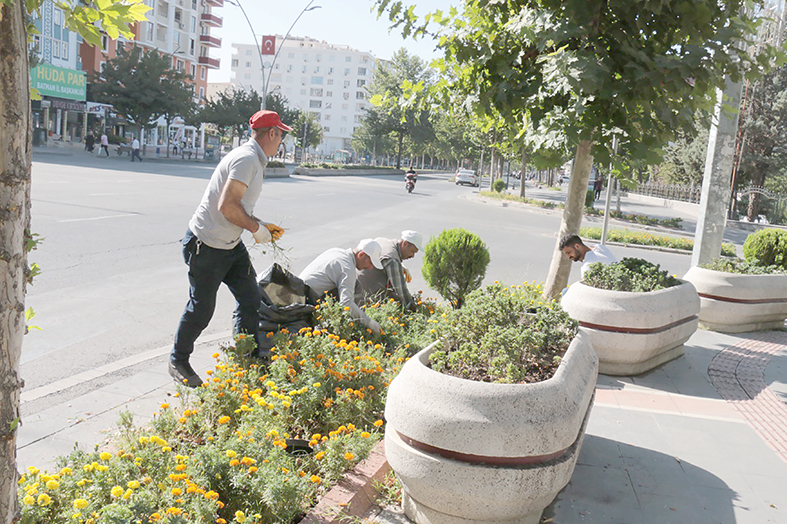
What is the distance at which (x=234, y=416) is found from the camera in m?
3.89

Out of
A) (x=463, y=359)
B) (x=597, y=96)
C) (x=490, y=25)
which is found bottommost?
(x=463, y=359)

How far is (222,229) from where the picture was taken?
4680 mm

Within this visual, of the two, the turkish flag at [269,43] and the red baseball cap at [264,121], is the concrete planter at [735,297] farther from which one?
the turkish flag at [269,43]

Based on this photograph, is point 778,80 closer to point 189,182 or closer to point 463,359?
point 189,182

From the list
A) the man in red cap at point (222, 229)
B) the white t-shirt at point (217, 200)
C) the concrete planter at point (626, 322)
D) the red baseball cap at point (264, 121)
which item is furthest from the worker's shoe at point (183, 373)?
the concrete planter at point (626, 322)

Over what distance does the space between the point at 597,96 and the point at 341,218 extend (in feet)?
43.4

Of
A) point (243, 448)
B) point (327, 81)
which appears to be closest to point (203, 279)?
point (243, 448)

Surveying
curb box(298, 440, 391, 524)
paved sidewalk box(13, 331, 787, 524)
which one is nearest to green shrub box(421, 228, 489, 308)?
paved sidewalk box(13, 331, 787, 524)

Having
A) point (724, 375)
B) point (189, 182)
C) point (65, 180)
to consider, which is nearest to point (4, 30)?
A: point (724, 375)

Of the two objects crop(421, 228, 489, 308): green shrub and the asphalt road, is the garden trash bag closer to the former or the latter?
the asphalt road

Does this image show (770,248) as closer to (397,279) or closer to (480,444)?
(397,279)

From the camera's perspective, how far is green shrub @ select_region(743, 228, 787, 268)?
10266 millimetres

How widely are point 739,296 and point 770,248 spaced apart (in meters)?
2.73

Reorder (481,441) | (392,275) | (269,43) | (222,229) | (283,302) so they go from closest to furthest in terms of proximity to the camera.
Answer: (481,441) < (222,229) < (283,302) < (392,275) < (269,43)
